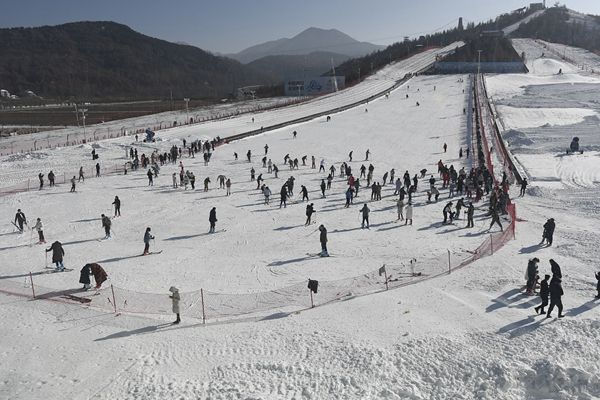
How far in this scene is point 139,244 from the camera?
1803cm

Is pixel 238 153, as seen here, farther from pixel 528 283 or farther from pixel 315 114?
pixel 528 283

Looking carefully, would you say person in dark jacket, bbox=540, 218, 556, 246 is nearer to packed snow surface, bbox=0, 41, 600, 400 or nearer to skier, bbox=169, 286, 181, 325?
packed snow surface, bbox=0, 41, 600, 400

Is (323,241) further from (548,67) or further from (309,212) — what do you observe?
(548,67)

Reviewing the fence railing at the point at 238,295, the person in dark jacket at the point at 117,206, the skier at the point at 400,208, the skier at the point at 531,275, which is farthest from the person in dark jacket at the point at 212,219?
the skier at the point at 531,275

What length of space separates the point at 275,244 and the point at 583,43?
18464cm

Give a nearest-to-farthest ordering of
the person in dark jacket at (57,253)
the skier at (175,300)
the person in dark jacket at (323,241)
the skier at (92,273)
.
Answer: the skier at (175,300)
the skier at (92,273)
the person in dark jacket at (57,253)
the person in dark jacket at (323,241)

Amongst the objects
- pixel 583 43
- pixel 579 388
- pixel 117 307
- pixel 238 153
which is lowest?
pixel 579 388

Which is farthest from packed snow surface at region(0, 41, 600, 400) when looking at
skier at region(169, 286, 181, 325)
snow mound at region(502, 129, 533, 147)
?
snow mound at region(502, 129, 533, 147)

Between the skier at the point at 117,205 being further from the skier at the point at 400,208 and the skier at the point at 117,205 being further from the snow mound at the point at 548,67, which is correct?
the snow mound at the point at 548,67

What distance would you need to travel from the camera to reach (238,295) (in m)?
13.3

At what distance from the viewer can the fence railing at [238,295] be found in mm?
12516

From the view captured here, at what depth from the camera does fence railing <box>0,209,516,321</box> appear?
12516mm

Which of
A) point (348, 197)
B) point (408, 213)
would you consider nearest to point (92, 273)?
point (408, 213)

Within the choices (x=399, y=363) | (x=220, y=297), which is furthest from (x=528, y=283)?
(x=220, y=297)
